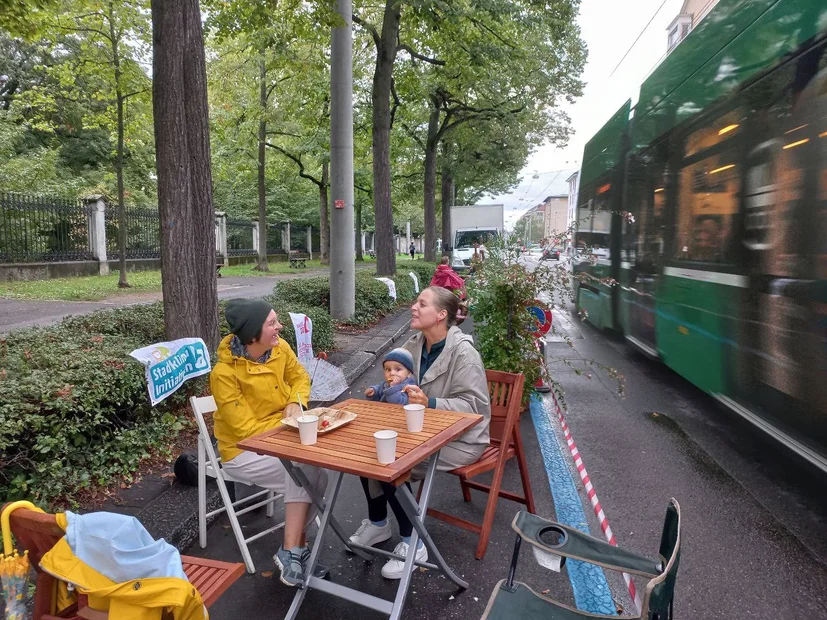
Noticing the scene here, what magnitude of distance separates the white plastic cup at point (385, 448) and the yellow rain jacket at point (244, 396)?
1.11 meters

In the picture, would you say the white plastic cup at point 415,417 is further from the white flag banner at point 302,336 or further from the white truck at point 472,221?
the white truck at point 472,221

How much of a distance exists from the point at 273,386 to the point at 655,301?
5.42 metres

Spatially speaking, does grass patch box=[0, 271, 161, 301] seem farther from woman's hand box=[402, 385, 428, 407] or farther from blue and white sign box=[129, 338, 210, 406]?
woman's hand box=[402, 385, 428, 407]

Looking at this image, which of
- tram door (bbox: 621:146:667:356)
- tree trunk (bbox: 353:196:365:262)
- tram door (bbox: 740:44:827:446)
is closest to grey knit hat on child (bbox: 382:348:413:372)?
tram door (bbox: 740:44:827:446)

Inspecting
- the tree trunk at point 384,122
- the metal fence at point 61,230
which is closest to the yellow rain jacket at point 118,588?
the tree trunk at point 384,122

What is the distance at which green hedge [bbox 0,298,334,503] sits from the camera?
3.40m

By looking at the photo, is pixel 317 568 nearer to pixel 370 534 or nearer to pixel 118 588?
pixel 370 534

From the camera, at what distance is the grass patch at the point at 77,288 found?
46.8 feet

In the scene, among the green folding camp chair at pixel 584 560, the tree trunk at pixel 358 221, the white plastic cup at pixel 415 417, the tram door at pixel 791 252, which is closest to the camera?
the green folding camp chair at pixel 584 560

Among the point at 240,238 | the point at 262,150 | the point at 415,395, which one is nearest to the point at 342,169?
the point at 415,395

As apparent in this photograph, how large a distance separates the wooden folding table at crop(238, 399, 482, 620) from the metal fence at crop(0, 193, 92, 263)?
18168mm

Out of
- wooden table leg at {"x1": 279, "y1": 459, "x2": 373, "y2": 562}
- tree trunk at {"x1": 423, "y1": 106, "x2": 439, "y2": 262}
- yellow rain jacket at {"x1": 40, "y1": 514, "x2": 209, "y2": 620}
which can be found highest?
tree trunk at {"x1": 423, "y1": 106, "x2": 439, "y2": 262}

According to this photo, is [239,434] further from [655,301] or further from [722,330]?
[655,301]

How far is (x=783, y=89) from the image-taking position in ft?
14.4
